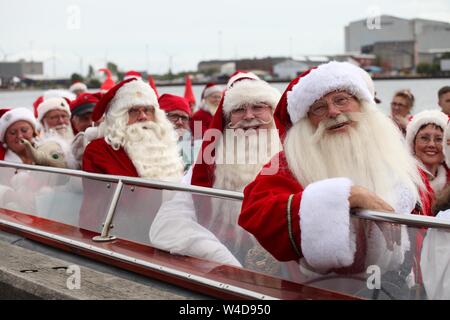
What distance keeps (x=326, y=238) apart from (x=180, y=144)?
384 cm

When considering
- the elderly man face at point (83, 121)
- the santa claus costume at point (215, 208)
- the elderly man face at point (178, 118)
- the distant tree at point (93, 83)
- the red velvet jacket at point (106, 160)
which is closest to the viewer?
the santa claus costume at point (215, 208)

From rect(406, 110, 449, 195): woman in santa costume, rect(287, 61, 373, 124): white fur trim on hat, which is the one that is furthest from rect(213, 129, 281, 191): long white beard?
rect(406, 110, 449, 195): woman in santa costume

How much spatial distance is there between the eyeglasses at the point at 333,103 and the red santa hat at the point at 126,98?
9.32ft

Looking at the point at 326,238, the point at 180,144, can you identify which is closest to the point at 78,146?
the point at 180,144

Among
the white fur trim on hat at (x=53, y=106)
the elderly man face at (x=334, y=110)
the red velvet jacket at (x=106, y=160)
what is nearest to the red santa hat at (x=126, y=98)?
the red velvet jacket at (x=106, y=160)

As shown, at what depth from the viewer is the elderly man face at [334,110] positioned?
3033 millimetres

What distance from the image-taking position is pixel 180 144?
20.8 ft

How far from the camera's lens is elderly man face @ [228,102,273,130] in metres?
4.37

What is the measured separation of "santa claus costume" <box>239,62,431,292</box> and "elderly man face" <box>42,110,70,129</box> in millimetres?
4675

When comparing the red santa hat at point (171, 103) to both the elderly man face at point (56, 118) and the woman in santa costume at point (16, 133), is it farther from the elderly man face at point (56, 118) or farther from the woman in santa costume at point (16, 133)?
the woman in santa costume at point (16, 133)

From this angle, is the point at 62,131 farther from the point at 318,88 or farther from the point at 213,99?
the point at 318,88

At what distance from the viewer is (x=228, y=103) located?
14.5 ft

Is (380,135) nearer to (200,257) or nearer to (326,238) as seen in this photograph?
(326,238)

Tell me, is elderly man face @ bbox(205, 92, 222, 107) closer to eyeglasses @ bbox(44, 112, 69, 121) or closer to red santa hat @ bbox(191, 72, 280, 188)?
eyeglasses @ bbox(44, 112, 69, 121)
